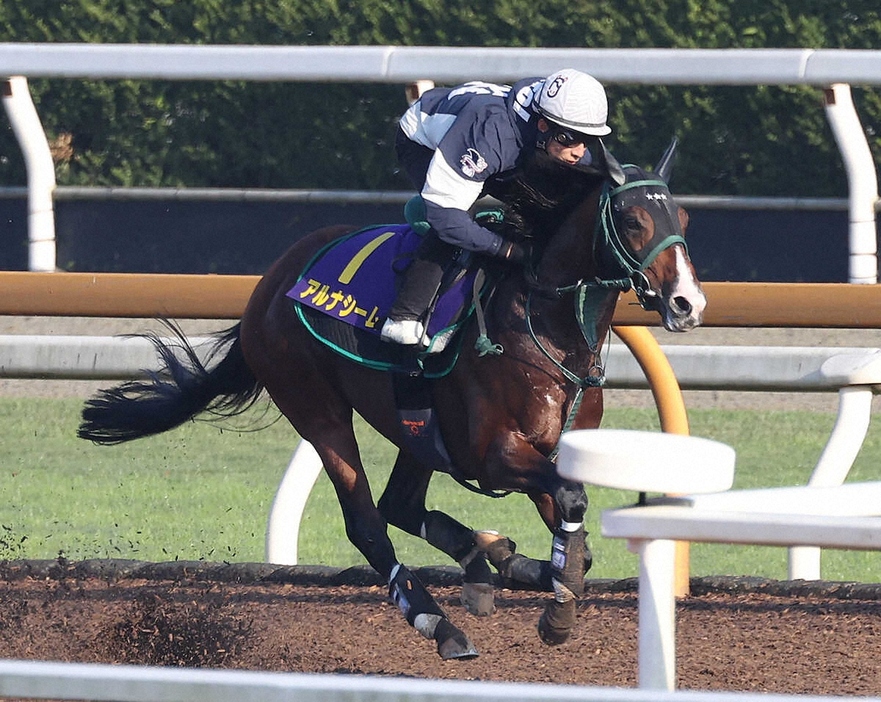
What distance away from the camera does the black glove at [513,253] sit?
12.8 feet

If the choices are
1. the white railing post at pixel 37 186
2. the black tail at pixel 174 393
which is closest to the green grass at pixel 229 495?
the black tail at pixel 174 393

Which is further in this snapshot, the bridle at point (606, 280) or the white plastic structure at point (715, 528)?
the bridle at point (606, 280)

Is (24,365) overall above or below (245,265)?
below

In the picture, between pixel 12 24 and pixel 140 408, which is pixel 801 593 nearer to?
pixel 140 408

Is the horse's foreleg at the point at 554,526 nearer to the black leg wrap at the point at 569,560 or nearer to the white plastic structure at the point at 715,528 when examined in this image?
the black leg wrap at the point at 569,560

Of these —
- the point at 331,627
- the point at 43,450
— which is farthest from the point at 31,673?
the point at 43,450

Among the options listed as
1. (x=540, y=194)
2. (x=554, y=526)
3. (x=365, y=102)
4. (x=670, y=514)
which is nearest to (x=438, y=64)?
(x=540, y=194)

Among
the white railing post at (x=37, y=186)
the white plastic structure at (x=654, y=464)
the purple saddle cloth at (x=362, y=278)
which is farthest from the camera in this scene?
the white railing post at (x=37, y=186)

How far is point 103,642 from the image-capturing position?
4059 mm

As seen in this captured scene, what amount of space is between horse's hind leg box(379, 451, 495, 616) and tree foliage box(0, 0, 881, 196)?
15.7 feet

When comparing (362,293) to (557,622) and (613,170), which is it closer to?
(613,170)

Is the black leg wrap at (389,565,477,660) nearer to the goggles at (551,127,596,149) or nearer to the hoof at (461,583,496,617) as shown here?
the hoof at (461,583,496,617)

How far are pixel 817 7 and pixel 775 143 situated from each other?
98cm

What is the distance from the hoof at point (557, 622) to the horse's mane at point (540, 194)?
83cm
